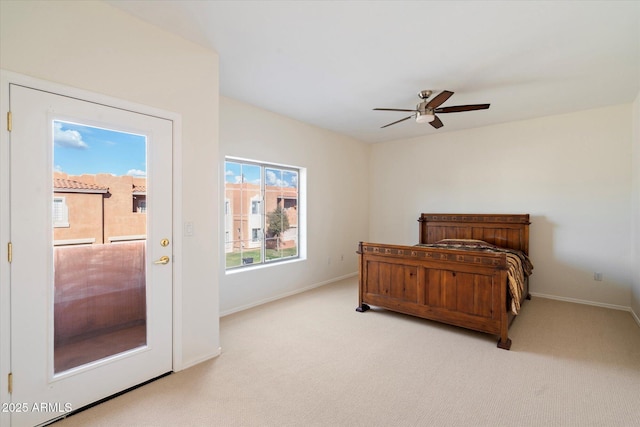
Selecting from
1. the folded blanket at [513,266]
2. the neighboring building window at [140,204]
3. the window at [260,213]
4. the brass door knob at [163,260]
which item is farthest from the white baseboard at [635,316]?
the neighboring building window at [140,204]

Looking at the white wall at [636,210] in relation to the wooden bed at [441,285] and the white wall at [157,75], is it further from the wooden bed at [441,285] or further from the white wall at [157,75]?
the white wall at [157,75]

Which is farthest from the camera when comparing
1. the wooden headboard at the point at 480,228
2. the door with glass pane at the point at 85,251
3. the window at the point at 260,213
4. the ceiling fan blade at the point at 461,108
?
the wooden headboard at the point at 480,228

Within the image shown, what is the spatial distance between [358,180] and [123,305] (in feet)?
15.7

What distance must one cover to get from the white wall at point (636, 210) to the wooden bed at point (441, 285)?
1413 millimetres

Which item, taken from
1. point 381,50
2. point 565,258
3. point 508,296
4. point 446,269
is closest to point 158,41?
point 381,50

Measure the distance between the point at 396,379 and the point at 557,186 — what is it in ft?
13.3

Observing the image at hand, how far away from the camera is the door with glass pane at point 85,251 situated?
1.77 m

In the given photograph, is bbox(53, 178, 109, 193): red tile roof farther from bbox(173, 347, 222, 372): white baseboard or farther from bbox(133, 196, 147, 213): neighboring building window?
bbox(173, 347, 222, 372): white baseboard

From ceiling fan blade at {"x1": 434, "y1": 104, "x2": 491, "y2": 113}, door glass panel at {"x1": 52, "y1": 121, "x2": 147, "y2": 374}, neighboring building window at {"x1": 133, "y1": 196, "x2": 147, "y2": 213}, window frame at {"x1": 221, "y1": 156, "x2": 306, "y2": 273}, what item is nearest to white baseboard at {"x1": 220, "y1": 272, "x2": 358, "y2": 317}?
window frame at {"x1": 221, "y1": 156, "x2": 306, "y2": 273}

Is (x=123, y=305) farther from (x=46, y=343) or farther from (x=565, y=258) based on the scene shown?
(x=565, y=258)

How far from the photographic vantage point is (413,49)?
103 inches

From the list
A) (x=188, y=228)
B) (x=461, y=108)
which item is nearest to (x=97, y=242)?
(x=188, y=228)

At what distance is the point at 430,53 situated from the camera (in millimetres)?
2682

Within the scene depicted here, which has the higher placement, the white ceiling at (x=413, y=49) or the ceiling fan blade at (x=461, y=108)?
the white ceiling at (x=413, y=49)
